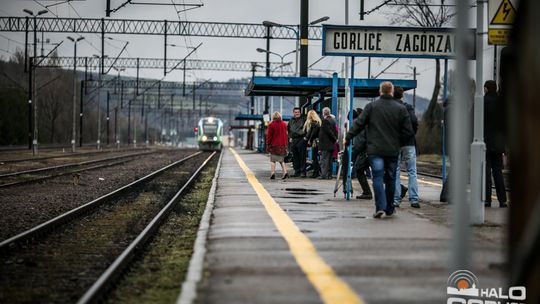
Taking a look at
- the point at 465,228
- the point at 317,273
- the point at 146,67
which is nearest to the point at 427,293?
the point at 317,273

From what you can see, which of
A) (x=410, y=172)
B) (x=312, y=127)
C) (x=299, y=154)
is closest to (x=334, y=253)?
(x=410, y=172)

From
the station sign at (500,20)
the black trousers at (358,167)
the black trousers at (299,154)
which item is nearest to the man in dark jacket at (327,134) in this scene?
the black trousers at (299,154)

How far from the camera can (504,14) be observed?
10.5 m

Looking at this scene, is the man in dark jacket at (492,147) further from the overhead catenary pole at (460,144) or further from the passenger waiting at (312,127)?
the overhead catenary pole at (460,144)

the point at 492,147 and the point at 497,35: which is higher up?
the point at 497,35

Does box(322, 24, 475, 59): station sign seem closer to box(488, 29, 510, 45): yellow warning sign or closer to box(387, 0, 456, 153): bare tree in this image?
box(488, 29, 510, 45): yellow warning sign

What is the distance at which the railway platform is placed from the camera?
21.3ft

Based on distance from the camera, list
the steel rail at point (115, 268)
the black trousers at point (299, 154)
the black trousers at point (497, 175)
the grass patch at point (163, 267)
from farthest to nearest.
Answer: the black trousers at point (299, 154) → the black trousers at point (497, 175) → the grass patch at point (163, 267) → the steel rail at point (115, 268)

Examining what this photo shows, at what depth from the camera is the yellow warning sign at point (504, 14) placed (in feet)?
34.2

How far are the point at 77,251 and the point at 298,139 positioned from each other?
13.1 meters

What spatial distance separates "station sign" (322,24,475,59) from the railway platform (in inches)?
97.7

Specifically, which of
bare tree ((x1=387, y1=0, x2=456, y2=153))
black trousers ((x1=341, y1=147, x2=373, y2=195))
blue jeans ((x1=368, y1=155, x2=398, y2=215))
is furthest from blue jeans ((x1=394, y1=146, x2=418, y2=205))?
bare tree ((x1=387, y1=0, x2=456, y2=153))

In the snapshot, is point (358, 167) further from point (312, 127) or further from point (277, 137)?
point (277, 137)

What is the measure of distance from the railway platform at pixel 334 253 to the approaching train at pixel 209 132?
2299 inches
